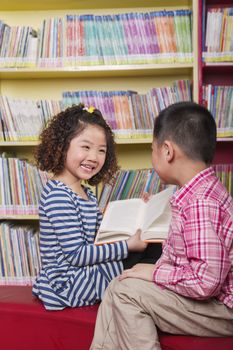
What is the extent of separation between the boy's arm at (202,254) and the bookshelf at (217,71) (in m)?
1.38

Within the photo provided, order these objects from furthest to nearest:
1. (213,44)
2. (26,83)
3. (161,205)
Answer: (26,83), (213,44), (161,205)

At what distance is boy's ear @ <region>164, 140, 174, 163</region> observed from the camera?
1.38m

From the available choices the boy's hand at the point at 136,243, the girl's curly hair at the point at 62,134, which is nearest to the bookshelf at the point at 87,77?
the girl's curly hair at the point at 62,134

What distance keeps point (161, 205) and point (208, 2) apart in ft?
5.09

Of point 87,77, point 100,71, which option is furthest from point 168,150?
point 87,77

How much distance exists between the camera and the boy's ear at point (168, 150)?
1.38m

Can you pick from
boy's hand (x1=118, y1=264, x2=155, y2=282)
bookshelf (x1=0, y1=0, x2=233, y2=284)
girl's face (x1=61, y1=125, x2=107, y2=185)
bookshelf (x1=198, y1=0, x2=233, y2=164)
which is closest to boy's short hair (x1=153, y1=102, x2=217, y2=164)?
boy's hand (x1=118, y1=264, x2=155, y2=282)

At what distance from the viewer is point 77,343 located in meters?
1.54

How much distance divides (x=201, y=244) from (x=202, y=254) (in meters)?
0.02

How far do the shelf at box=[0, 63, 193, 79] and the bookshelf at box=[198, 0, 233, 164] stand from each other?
0.28 ft

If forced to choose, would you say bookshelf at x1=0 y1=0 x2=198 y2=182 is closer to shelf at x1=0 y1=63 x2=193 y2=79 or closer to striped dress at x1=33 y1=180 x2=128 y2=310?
shelf at x1=0 y1=63 x2=193 y2=79

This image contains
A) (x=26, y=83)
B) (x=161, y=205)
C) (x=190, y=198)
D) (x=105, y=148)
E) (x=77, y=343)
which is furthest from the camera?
(x=26, y=83)

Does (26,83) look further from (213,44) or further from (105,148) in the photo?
(105,148)

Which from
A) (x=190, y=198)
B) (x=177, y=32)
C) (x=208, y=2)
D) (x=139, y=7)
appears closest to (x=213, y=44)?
(x=177, y=32)
